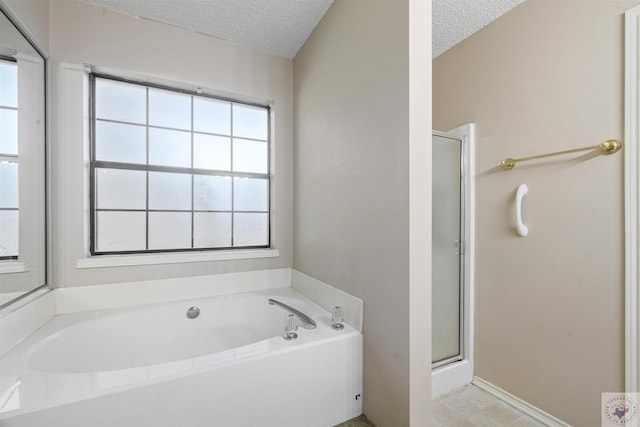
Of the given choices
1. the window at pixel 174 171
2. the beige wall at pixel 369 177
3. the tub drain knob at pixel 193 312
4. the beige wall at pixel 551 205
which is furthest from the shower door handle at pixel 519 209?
the tub drain knob at pixel 193 312

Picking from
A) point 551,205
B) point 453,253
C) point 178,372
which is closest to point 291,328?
point 178,372

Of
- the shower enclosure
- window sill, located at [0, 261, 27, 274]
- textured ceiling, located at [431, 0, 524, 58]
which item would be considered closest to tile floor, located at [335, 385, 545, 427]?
the shower enclosure

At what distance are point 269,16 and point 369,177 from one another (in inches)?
54.7

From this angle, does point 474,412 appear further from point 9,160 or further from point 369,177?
point 9,160

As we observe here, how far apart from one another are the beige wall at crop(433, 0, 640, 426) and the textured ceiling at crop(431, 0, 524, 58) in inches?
2.5

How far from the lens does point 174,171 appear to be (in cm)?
209

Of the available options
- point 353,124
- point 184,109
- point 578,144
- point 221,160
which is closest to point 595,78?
point 578,144

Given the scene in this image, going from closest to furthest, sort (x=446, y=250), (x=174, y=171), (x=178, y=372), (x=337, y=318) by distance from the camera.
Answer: (x=178, y=372), (x=337, y=318), (x=446, y=250), (x=174, y=171)

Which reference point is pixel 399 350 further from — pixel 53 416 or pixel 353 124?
pixel 53 416

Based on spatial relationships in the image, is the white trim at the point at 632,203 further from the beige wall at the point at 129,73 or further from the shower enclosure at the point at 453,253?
the beige wall at the point at 129,73

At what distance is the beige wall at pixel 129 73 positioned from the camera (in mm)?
1718

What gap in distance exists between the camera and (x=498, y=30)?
1.82 metres

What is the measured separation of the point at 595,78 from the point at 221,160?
2421 mm

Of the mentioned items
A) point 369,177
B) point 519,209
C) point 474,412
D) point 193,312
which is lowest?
point 474,412
